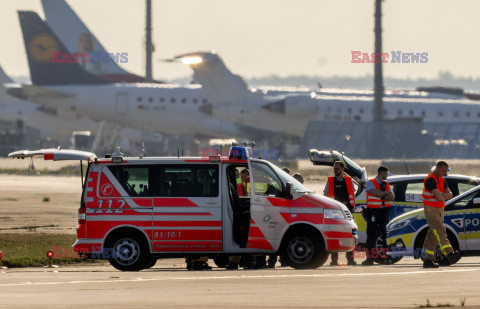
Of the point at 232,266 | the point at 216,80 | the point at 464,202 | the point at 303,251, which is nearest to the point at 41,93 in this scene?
the point at 216,80

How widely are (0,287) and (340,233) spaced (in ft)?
17.6

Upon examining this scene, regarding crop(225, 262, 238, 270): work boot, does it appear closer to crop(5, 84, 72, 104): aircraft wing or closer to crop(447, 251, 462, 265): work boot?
crop(447, 251, 462, 265): work boot

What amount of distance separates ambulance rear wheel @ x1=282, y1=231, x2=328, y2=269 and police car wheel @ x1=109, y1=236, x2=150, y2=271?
2.05 m

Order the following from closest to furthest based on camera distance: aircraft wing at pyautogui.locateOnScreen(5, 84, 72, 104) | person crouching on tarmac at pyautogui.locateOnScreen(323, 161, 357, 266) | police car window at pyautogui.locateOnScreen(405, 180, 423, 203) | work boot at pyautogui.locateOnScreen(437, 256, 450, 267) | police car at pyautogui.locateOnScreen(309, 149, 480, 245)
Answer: work boot at pyautogui.locateOnScreen(437, 256, 450, 267), person crouching on tarmac at pyautogui.locateOnScreen(323, 161, 357, 266), police car at pyautogui.locateOnScreen(309, 149, 480, 245), police car window at pyautogui.locateOnScreen(405, 180, 423, 203), aircraft wing at pyautogui.locateOnScreen(5, 84, 72, 104)

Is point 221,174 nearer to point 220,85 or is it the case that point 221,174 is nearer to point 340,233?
point 340,233

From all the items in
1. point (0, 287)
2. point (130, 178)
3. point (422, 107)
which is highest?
point (422, 107)

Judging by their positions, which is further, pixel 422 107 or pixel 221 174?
pixel 422 107

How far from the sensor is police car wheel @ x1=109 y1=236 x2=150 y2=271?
1739 centimetres

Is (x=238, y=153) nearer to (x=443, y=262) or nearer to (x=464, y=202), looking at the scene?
(x=443, y=262)

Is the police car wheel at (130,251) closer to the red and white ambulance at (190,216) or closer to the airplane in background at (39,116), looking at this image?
the red and white ambulance at (190,216)

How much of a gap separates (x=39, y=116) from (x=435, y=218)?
84836mm

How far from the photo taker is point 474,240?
18.6m

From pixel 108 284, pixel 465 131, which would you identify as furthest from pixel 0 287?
pixel 465 131

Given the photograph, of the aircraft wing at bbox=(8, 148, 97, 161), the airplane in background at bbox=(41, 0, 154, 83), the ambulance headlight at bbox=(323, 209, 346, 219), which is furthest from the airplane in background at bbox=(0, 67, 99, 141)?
the ambulance headlight at bbox=(323, 209, 346, 219)
